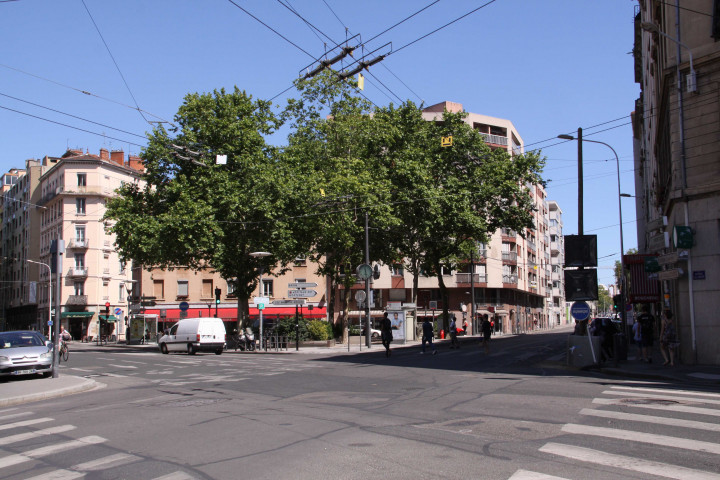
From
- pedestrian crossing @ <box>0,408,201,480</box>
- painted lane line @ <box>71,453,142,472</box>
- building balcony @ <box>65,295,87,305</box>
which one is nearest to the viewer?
pedestrian crossing @ <box>0,408,201,480</box>

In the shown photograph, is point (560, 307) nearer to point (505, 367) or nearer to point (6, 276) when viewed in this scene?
point (6, 276)

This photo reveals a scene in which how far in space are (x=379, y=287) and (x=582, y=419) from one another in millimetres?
60470

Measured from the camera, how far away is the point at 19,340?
19.9 m

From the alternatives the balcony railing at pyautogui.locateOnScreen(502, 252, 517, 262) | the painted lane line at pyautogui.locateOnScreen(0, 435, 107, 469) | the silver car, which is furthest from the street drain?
the balcony railing at pyautogui.locateOnScreen(502, 252, 517, 262)

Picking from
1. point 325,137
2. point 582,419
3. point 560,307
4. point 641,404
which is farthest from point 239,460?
point 560,307

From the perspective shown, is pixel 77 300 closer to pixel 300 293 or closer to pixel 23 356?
pixel 300 293

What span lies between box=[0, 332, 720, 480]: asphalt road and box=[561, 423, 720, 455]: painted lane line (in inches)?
1.0

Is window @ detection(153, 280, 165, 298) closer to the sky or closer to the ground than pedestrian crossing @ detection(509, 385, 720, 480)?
closer to the sky

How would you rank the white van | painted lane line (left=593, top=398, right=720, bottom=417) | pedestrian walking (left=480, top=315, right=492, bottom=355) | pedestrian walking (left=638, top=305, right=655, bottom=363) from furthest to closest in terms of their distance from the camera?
the white van < pedestrian walking (left=480, top=315, right=492, bottom=355) < pedestrian walking (left=638, top=305, right=655, bottom=363) < painted lane line (left=593, top=398, right=720, bottom=417)

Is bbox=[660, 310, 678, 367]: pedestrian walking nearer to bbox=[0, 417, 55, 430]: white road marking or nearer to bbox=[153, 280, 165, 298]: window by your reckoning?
bbox=[0, 417, 55, 430]: white road marking

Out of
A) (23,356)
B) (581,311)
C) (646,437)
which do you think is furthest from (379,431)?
(23,356)

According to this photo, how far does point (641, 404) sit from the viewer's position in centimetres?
1015

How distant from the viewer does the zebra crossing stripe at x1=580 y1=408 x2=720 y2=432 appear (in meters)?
8.10

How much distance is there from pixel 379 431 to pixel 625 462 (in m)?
3.22
